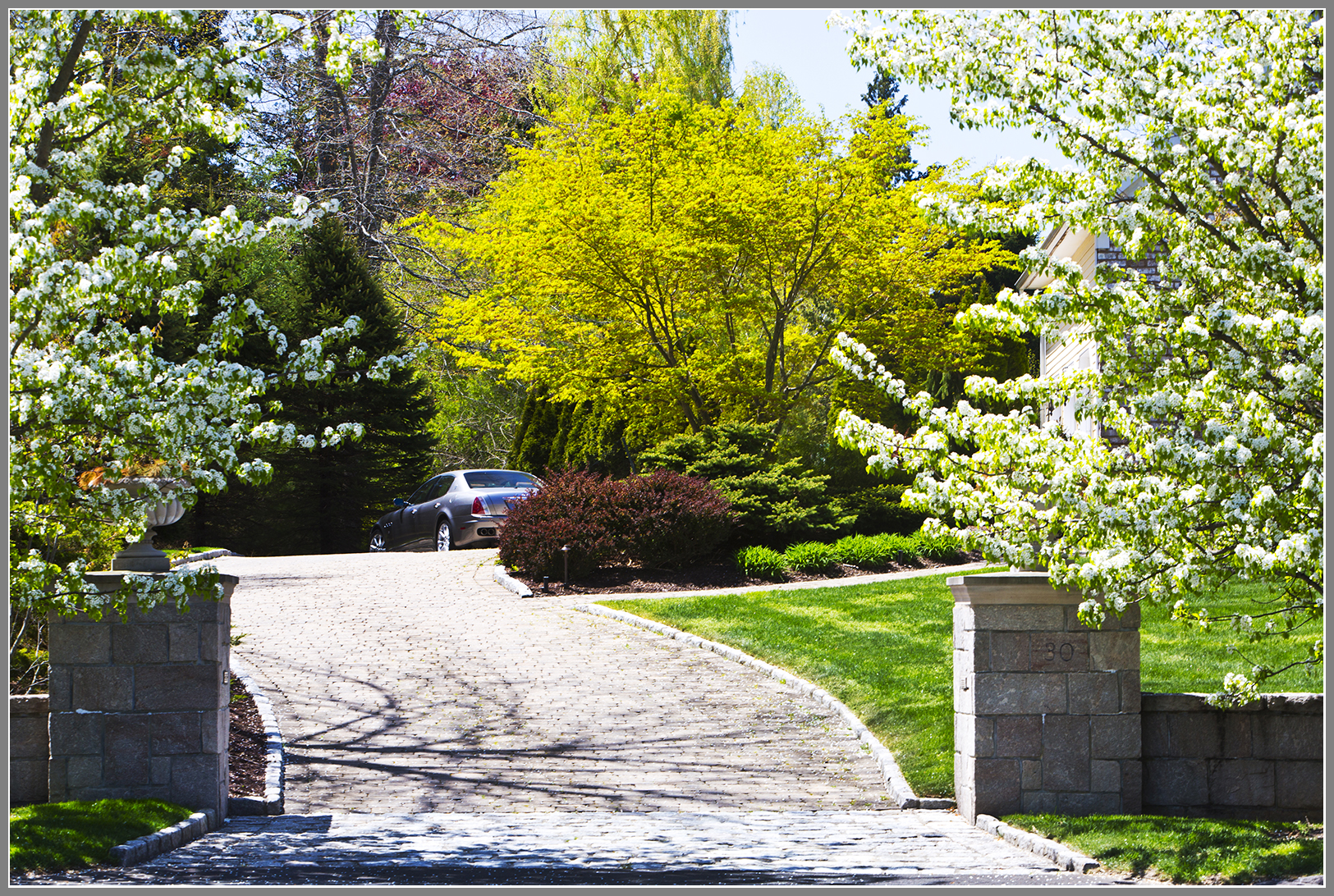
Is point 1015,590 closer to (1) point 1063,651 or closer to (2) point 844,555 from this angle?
(1) point 1063,651

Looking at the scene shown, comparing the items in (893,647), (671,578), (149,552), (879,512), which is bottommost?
(893,647)

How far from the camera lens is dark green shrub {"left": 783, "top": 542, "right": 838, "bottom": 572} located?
16188 mm

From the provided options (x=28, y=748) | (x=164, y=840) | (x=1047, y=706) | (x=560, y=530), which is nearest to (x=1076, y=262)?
(x=560, y=530)

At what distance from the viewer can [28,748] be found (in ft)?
22.1

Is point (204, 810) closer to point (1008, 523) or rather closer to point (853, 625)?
point (1008, 523)

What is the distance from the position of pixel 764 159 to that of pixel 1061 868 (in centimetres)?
1543

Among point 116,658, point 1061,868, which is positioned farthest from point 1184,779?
point 116,658

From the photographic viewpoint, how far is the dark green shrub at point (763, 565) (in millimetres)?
15820

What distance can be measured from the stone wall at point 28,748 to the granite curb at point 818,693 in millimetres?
5369

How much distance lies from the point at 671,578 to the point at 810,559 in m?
2.09

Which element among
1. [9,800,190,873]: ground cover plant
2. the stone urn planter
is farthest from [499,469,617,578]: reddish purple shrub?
[9,800,190,873]: ground cover plant

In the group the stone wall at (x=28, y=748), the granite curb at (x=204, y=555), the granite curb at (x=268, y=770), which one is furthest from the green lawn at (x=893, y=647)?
the granite curb at (x=204, y=555)

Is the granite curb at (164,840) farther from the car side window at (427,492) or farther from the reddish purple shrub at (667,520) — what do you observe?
the car side window at (427,492)

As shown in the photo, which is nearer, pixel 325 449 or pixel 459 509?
pixel 459 509
